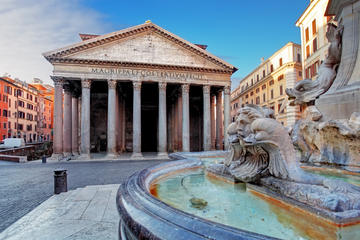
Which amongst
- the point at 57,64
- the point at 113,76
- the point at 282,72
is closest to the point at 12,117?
the point at 57,64

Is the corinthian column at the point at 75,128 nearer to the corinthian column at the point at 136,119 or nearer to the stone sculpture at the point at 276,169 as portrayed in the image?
the corinthian column at the point at 136,119

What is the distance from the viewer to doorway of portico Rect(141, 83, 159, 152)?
25.6m

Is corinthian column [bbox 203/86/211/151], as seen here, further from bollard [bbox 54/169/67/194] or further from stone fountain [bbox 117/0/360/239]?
bollard [bbox 54/169/67/194]

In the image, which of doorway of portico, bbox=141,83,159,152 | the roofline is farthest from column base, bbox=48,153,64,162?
the roofline

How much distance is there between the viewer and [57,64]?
53.5 ft

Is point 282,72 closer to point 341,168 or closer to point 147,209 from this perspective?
point 341,168

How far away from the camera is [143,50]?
18.2 meters

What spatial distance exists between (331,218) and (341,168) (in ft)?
8.15

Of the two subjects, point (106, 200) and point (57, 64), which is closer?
point (106, 200)

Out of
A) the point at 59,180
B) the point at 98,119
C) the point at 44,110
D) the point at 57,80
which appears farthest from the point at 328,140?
the point at 44,110

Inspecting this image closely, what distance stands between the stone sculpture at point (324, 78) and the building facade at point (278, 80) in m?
18.4

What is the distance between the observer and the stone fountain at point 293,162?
1364 mm

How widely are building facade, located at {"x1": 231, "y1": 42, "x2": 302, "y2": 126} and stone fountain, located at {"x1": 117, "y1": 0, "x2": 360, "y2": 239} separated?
18.8m

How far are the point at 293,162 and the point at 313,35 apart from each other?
23.8m
